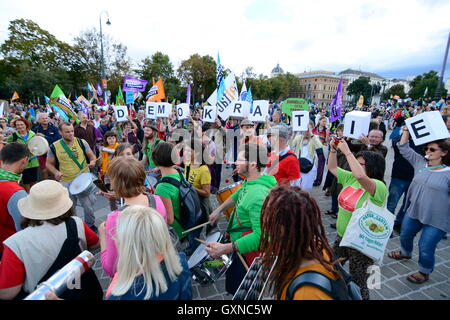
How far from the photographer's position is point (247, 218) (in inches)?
85.9

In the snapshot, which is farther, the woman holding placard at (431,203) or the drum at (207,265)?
the woman holding placard at (431,203)

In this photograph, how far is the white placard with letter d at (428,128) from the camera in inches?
109

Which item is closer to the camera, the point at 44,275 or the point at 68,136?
the point at 44,275

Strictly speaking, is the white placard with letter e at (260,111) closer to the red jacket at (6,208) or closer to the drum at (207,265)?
the drum at (207,265)

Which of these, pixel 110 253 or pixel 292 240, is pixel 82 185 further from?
pixel 292 240

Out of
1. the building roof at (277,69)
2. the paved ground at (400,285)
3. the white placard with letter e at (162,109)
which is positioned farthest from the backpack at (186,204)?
the building roof at (277,69)

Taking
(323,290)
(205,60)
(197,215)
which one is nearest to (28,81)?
(205,60)

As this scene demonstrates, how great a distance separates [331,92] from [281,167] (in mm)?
122362

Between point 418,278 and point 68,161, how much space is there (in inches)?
224

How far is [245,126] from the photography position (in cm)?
629

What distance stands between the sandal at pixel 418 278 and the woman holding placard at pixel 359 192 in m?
1.26

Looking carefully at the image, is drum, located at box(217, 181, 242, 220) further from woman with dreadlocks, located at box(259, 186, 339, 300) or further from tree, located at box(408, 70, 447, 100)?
tree, located at box(408, 70, 447, 100)

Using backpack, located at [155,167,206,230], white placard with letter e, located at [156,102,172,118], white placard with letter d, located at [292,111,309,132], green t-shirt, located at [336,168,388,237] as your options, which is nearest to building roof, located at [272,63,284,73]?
white placard with letter e, located at [156,102,172,118]
